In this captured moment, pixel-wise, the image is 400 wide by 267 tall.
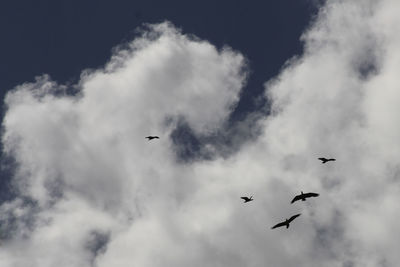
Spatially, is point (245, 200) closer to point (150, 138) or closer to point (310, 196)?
point (150, 138)

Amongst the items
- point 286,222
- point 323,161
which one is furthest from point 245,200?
point 286,222

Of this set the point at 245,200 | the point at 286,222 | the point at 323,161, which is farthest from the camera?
the point at 245,200

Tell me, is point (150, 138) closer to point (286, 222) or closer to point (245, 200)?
point (245, 200)

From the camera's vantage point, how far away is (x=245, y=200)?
12900 cm

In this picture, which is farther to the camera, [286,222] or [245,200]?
[245,200]

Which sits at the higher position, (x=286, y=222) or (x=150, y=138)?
(x=150, y=138)

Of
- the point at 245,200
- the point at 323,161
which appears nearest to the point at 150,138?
the point at 245,200

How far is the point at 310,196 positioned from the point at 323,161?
1913cm

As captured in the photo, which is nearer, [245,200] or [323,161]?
[323,161]

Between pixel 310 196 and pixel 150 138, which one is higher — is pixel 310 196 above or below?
below

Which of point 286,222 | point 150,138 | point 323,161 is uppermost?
point 150,138

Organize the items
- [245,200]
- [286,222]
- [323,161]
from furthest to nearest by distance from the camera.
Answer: [245,200] → [323,161] → [286,222]

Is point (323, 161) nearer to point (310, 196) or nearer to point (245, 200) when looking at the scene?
point (310, 196)

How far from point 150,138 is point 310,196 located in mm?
55488
